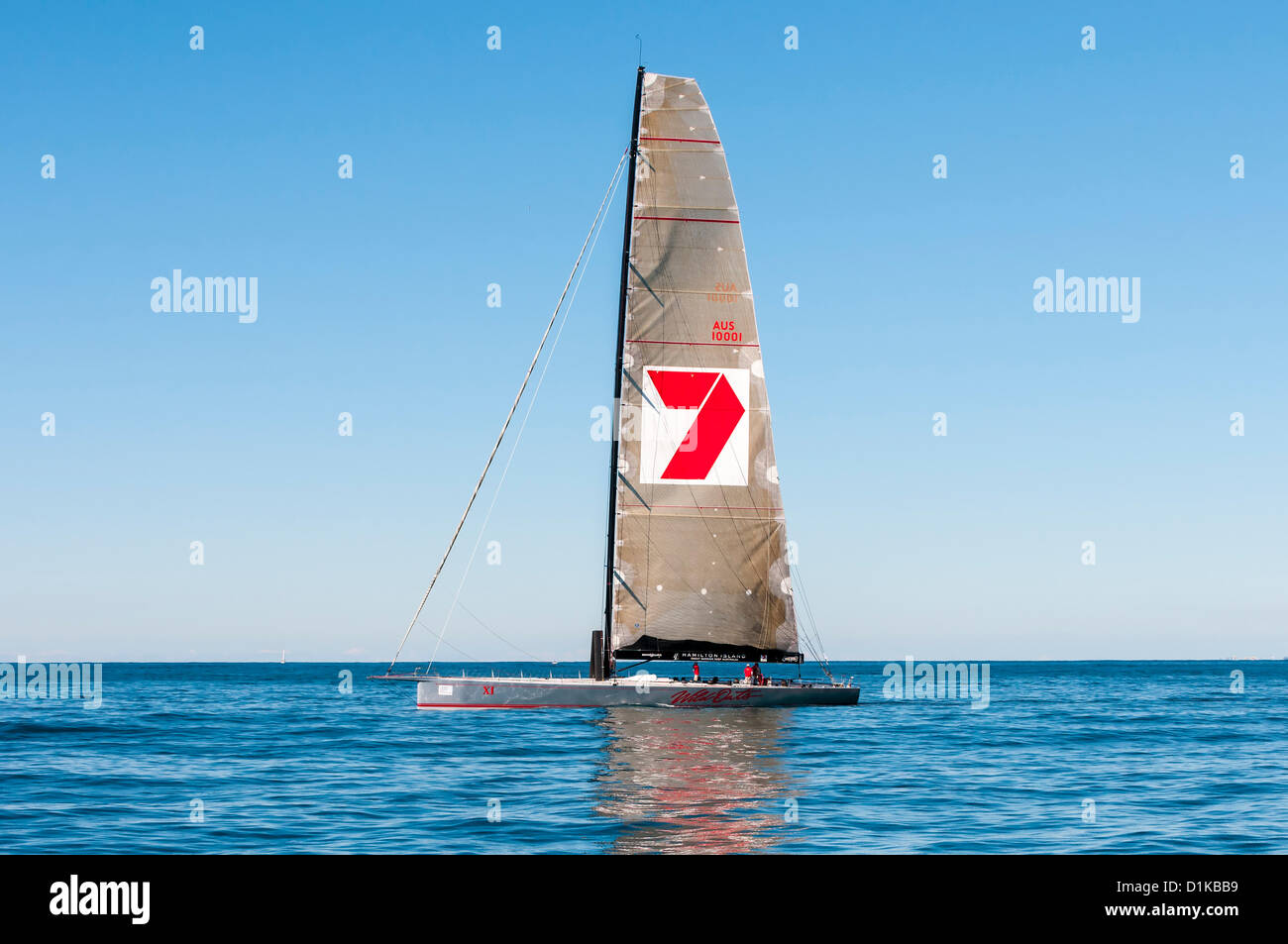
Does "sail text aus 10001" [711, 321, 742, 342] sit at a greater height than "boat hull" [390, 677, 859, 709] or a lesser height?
greater

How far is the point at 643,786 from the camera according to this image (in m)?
26.1

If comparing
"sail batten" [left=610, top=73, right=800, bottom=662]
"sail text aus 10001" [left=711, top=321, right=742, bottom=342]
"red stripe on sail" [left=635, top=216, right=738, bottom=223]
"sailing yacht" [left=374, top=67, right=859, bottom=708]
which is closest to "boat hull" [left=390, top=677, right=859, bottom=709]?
"sailing yacht" [left=374, top=67, right=859, bottom=708]

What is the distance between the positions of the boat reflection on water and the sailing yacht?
4419 millimetres

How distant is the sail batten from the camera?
1785 inches

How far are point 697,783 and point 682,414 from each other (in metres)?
21.3

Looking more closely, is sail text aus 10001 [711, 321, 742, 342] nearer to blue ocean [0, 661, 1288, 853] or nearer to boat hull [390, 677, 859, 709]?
boat hull [390, 677, 859, 709]

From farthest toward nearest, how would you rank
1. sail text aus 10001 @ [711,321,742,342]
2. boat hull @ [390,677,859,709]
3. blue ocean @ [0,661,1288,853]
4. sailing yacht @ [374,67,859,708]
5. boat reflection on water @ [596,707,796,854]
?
sail text aus 10001 @ [711,321,742,342] → sailing yacht @ [374,67,859,708] → boat hull @ [390,677,859,709] → blue ocean @ [0,661,1288,853] → boat reflection on water @ [596,707,796,854]

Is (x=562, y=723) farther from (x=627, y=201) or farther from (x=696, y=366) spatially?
(x=627, y=201)

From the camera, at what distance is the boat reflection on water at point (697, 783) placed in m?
19.9

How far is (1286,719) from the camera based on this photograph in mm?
53938

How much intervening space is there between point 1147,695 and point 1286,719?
31.8 meters

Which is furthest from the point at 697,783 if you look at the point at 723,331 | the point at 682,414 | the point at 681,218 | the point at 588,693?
the point at 681,218

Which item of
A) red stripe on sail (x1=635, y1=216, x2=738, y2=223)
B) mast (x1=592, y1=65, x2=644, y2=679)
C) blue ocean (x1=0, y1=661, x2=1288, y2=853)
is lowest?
blue ocean (x1=0, y1=661, x2=1288, y2=853)
